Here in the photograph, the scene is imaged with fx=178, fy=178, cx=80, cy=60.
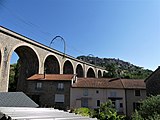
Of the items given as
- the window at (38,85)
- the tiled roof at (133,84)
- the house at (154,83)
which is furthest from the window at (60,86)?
the house at (154,83)

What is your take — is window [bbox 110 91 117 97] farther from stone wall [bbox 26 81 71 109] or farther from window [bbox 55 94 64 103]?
window [bbox 55 94 64 103]

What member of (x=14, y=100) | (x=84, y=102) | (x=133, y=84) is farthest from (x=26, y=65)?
(x=133, y=84)

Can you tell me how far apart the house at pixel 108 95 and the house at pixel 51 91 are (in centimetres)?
86

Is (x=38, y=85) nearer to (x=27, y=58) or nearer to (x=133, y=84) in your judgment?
(x=27, y=58)

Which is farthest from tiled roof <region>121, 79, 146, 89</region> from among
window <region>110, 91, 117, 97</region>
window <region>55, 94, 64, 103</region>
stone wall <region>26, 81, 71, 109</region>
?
window <region>55, 94, 64, 103</region>

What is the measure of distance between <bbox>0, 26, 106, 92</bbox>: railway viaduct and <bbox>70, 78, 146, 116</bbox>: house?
25.5 feet

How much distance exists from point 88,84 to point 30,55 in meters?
9.95

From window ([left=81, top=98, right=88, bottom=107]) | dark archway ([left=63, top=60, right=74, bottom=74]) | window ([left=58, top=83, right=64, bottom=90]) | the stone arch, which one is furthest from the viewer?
dark archway ([left=63, top=60, right=74, bottom=74])

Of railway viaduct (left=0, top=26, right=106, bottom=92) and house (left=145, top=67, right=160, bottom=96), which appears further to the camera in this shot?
railway viaduct (left=0, top=26, right=106, bottom=92)

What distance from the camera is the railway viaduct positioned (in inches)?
784

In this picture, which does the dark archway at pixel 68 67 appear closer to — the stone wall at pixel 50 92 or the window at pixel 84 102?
the stone wall at pixel 50 92

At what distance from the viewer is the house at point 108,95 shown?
2200 cm

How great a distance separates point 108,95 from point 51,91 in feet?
23.8

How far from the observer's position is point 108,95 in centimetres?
2264
